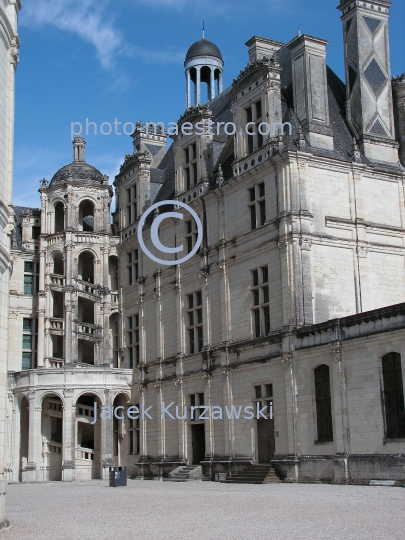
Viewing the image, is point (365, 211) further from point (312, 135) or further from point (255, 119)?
point (255, 119)

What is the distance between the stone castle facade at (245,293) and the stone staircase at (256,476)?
432mm

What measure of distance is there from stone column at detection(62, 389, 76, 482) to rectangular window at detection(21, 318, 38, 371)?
5856 mm

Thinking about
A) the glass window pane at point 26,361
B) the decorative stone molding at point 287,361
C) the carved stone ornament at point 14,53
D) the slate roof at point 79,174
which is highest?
the slate roof at point 79,174

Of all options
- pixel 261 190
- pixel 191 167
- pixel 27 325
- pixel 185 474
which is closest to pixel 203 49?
pixel 191 167

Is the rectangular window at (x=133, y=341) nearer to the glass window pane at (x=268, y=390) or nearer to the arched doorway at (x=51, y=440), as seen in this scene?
the arched doorway at (x=51, y=440)

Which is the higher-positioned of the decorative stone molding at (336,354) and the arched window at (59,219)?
the arched window at (59,219)

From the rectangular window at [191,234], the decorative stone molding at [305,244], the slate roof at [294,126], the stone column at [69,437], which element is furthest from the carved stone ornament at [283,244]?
the stone column at [69,437]

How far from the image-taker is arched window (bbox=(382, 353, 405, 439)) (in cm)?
2192

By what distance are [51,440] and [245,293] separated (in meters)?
14.3

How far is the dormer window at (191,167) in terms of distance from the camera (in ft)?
111

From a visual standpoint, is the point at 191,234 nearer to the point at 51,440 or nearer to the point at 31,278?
the point at 31,278

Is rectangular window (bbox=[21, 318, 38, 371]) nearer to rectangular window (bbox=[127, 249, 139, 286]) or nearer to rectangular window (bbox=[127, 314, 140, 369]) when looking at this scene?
rectangular window (bbox=[127, 314, 140, 369])

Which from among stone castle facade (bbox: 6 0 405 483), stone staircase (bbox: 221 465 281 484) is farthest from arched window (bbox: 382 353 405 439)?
stone staircase (bbox: 221 465 281 484)

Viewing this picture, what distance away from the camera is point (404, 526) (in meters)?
12.2
